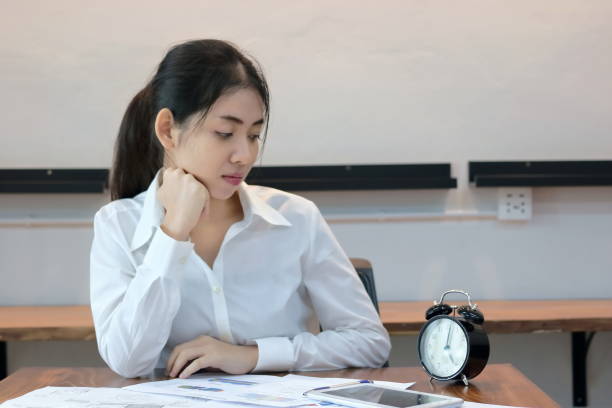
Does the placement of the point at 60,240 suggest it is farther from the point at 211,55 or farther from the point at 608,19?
the point at 608,19

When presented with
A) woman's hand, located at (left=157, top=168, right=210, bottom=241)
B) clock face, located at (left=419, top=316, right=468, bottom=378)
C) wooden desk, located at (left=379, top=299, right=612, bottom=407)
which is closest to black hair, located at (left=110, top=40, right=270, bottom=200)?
woman's hand, located at (left=157, top=168, right=210, bottom=241)

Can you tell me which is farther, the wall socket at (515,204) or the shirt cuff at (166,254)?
the wall socket at (515,204)

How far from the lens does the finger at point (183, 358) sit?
1.32 m

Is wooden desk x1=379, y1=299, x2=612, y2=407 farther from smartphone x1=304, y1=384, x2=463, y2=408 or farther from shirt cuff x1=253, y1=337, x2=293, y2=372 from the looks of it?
smartphone x1=304, y1=384, x2=463, y2=408

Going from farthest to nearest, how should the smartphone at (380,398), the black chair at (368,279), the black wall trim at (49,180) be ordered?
the black wall trim at (49,180)
the black chair at (368,279)
the smartphone at (380,398)

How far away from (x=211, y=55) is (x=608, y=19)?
73.2 inches

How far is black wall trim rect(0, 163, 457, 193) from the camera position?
2.72 m

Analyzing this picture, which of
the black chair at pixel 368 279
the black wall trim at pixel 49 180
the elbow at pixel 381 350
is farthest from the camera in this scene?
the black wall trim at pixel 49 180

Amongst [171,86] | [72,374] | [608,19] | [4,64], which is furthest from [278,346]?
[608,19]

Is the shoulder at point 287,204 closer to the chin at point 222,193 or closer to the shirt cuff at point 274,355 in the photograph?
the chin at point 222,193

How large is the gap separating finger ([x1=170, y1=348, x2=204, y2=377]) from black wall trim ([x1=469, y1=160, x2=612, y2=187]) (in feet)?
5.35

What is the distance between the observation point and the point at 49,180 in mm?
2727

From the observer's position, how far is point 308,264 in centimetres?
160

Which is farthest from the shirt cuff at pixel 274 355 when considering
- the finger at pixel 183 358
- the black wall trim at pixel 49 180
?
the black wall trim at pixel 49 180
